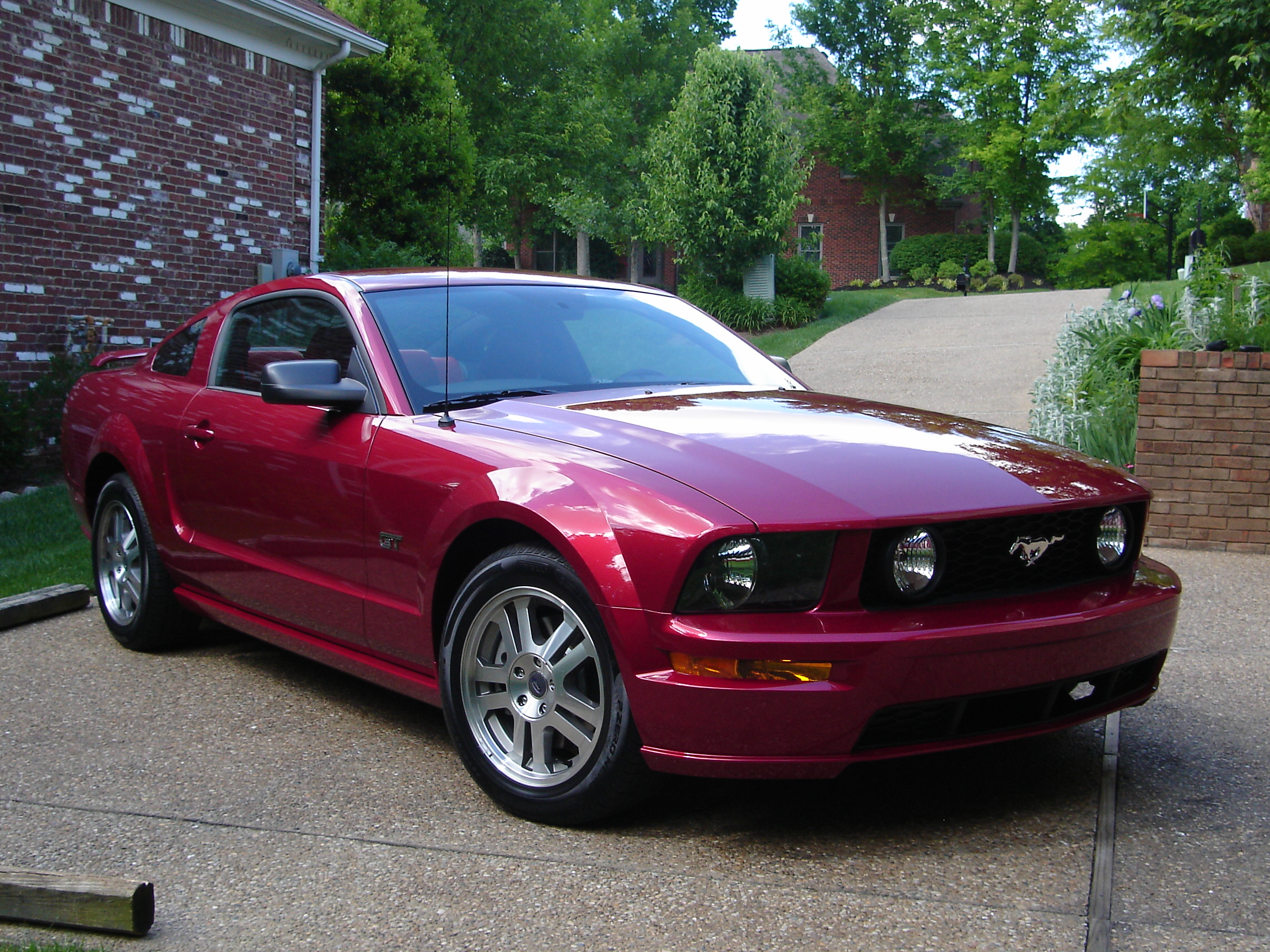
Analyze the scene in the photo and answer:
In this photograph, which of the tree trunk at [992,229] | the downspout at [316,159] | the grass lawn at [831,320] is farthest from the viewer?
the tree trunk at [992,229]

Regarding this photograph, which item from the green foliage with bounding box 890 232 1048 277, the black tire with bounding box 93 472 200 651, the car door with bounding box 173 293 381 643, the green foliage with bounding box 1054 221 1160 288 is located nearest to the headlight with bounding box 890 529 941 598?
the car door with bounding box 173 293 381 643

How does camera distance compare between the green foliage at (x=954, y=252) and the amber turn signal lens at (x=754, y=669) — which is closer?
the amber turn signal lens at (x=754, y=669)

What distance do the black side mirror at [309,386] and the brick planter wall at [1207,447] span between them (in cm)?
500

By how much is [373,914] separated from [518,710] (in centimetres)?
69

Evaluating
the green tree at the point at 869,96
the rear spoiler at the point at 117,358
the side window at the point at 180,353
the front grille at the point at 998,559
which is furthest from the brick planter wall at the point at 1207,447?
the green tree at the point at 869,96

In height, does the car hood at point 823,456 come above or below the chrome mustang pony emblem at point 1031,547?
above

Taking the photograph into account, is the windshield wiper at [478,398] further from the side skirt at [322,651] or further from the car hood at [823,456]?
the side skirt at [322,651]

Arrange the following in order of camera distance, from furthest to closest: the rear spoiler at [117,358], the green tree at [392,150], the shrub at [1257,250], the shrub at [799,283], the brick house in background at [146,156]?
the shrub at [1257,250], the shrub at [799,283], the green tree at [392,150], the brick house in background at [146,156], the rear spoiler at [117,358]

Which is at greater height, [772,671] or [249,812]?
[772,671]

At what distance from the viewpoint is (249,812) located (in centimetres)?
339

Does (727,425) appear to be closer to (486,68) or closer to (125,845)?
(125,845)

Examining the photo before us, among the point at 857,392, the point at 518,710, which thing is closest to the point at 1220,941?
the point at 518,710

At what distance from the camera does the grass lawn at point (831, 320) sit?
1900 cm

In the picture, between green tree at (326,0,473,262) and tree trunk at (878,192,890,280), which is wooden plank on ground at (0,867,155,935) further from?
tree trunk at (878,192,890,280)
